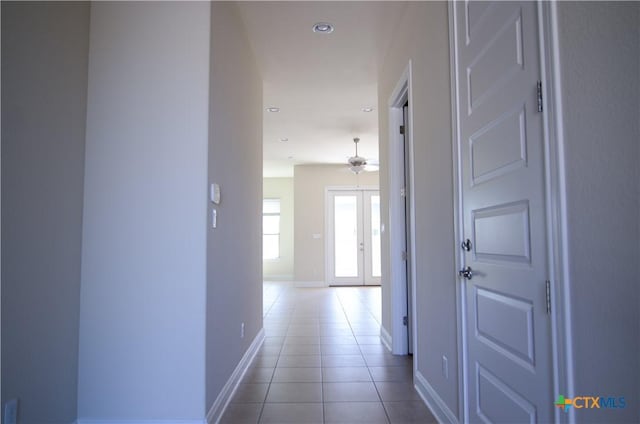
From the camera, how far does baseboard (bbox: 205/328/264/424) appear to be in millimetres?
2102

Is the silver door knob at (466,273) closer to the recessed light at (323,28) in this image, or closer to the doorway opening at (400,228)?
the doorway opening at (400,228)

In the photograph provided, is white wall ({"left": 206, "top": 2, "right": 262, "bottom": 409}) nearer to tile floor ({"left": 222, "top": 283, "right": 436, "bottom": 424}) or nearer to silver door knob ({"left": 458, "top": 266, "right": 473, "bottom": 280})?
tile floor ({"left": 222, "top": 283, "right": 436, "bottom": 424})

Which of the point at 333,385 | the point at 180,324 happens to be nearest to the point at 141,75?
the point at 180,324

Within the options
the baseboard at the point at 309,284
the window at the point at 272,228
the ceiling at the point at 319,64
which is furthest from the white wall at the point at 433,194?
the window at the point at 272,228

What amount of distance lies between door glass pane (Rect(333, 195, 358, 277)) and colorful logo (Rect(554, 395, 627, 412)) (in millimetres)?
7615

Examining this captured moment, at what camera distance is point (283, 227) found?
412 inches

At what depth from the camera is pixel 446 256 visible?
6.68 ft

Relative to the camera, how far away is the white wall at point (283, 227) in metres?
10.4

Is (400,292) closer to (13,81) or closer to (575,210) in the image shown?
(575,210)

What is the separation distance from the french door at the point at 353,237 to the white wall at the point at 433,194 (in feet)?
19.5

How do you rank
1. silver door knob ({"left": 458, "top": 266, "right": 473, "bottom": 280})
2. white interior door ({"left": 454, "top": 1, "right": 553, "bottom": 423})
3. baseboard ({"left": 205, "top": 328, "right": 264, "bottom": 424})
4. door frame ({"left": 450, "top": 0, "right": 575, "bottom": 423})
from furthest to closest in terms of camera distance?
1. baseboard ({"left": 205, "top": 328, "right": 264, "bottom": 424})
2. silver door knob ({"left": 458, "top": 266, "right": 473, "bottom": 280})
3. white interior door ({"left": 454, "top": 1, "right": 553, "bottom": 423})
4. door frame ({"left": 450, "top": 0, "right": 575, "bottom": 423})

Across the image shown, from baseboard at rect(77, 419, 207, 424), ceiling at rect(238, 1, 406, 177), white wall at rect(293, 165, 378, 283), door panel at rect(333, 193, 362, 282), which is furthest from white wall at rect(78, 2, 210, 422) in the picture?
door panel at rect(333, 193, 362, 282)

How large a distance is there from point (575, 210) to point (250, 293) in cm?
270

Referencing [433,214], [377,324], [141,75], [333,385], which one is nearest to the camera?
[141,75]
